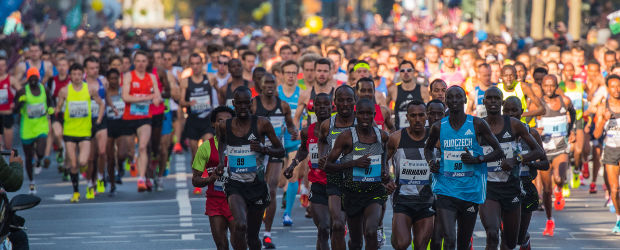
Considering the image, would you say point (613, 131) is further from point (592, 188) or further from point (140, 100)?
point (140, 100)

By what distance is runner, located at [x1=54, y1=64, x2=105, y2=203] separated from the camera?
18172mm

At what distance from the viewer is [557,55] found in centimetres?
2353

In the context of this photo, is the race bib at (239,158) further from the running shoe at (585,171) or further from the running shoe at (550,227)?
the running shoe at (585,171)

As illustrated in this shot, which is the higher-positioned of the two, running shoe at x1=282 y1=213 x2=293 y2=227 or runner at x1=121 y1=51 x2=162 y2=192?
runner at x1=121 y1=51 x2=162 y2=192

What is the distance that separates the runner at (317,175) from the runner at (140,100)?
6.14 metres

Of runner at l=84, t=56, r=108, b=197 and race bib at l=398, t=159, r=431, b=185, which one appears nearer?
race bib at l=398, t=159, r=431, b=185

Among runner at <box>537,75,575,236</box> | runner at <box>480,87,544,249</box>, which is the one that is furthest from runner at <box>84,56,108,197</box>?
runner at <box>480,87,544,249</box>

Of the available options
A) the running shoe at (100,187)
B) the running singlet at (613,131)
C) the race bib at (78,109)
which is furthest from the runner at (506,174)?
the running shoe at (100,187)

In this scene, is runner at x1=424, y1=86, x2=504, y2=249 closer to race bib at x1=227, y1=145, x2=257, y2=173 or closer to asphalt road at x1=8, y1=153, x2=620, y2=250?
race bib at x1=227, y1=145, x2=257, y2=173

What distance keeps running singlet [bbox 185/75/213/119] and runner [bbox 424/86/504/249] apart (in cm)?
799

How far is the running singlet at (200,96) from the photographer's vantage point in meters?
18.5

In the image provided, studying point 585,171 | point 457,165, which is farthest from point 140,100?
point 457,165

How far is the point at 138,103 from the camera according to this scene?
18656mm

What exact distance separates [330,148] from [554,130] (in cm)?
510
